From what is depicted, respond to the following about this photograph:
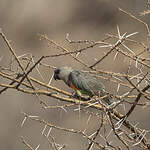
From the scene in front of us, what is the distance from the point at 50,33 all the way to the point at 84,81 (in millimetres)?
12415

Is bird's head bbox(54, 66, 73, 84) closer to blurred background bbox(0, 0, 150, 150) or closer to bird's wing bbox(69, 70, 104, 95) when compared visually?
bird's wing bbox(69, 70, 104, 95)

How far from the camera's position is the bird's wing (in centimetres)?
655

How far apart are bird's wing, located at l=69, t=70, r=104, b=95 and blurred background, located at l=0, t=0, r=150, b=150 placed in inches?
336

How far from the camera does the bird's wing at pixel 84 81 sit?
6553mm

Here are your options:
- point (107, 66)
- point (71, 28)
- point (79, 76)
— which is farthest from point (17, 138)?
point (79, 76)

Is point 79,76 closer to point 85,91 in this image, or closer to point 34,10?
point 85,91

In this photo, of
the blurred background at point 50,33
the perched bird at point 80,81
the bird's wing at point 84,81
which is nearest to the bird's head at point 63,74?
the perched bird at point 80,81

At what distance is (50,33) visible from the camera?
19.2 meters

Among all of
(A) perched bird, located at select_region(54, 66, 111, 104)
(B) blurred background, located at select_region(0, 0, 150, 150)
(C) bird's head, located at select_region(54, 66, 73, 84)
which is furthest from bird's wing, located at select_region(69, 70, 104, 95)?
(B) blurred background, located at select_region(0, 0, 150, 150)

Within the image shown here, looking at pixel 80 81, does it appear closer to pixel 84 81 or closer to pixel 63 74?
pixel 84 81

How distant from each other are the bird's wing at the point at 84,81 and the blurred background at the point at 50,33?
852cm

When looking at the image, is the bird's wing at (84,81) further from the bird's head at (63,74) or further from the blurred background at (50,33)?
the blurred background at (50,33)

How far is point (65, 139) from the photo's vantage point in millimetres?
15570

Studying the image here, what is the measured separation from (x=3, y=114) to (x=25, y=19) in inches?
143
